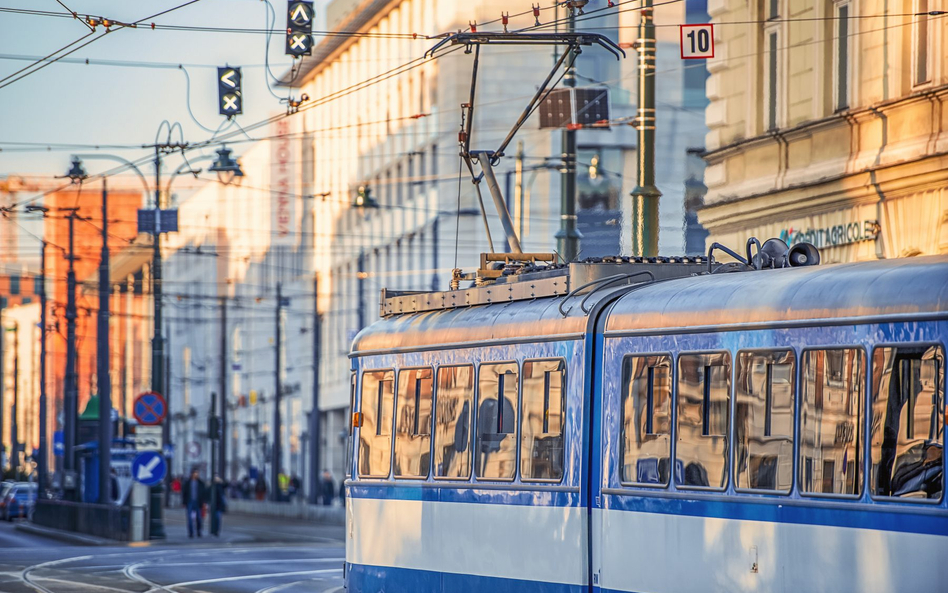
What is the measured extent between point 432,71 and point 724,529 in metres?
51.4

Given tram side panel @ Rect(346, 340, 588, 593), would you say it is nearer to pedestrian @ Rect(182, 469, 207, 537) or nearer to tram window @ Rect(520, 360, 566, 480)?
tram window @ Rect(520, 360, 566, 480)

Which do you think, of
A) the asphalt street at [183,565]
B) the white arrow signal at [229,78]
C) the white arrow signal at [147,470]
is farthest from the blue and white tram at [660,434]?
the white arrow signal at [147,470]

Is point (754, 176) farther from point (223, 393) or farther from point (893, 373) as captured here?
point (223, 393)

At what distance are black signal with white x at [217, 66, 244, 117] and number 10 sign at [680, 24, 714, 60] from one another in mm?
5849

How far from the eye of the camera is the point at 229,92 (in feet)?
79.3

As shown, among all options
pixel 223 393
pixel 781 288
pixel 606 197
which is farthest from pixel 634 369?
pixel 223 393

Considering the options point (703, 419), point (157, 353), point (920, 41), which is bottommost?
point (703, 419)

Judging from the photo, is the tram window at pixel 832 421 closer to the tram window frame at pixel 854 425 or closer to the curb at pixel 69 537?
the tram window frame at pixel 854 425

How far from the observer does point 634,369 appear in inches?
447

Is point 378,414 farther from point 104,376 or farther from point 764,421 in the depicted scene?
point 104,376

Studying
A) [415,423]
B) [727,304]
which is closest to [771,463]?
[727,304]

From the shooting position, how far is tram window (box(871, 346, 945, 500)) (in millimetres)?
8836

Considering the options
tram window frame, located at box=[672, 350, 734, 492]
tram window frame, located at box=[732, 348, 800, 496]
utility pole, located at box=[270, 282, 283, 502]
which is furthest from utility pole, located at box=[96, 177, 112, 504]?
tram window frame, located at box=[732, 348, 800, 496]

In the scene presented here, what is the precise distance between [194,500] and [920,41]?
73.3 ft
